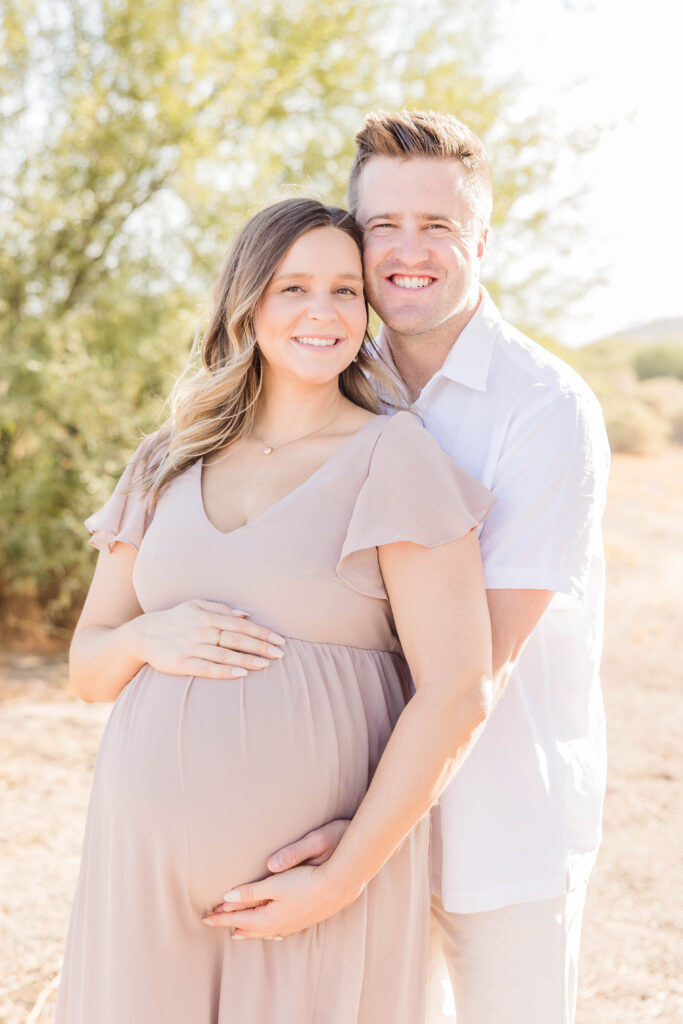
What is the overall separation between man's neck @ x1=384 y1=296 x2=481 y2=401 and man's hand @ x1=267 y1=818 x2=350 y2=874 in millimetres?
1054

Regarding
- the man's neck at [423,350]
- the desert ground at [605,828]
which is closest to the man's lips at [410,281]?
the man's neck at [423,350]

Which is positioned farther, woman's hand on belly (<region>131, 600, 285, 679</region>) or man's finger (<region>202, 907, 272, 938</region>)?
woman's hand on belly (<region>131, 600, 285, 679</region>)

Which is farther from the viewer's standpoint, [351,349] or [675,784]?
[675,784]

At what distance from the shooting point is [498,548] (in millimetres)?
1953

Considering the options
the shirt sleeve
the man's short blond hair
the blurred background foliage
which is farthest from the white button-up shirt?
the blurred background foliage

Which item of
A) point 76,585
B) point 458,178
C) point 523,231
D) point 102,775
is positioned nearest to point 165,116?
point 523,231

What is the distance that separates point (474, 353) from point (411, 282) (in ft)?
0.79

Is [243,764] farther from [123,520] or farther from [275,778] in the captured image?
[123,520]

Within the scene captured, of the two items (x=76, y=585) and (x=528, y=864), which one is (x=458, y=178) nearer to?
(x=528, y=864)

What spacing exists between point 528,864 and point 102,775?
0.90m

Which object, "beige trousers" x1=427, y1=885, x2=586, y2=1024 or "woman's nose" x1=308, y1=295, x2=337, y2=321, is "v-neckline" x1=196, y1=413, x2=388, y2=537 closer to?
"woman's nose" x1=308, y1=295, x2=337, y2=321

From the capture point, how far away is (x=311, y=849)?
1.81 m

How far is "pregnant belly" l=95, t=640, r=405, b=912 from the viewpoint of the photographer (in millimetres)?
1815

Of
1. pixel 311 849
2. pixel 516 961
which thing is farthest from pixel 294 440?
pixel 516 961
